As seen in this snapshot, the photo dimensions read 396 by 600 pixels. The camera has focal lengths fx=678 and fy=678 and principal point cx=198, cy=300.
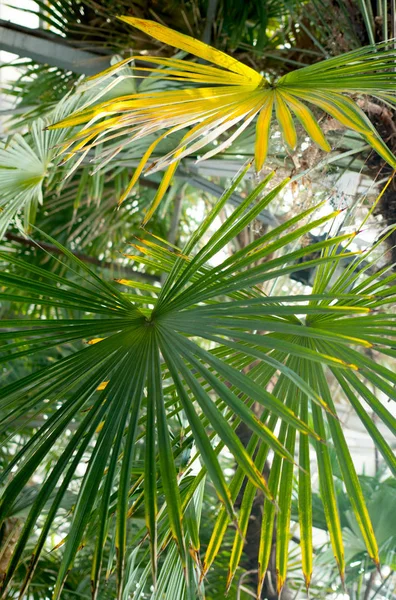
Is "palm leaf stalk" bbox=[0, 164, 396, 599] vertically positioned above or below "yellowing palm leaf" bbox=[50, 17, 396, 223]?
below

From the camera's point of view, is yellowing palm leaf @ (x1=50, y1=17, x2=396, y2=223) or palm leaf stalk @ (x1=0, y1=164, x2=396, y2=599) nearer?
palm leaf stalk @ (x1=0, y1=164, x2=396, y2=599)

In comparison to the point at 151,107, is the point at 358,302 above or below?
below

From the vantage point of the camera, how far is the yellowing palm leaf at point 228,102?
827 mm

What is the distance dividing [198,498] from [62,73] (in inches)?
71.9

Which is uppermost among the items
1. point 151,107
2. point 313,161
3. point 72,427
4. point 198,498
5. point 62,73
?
point 62,73

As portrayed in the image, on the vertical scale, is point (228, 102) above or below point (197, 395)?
above

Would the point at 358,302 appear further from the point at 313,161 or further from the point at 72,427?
the point at 72,427

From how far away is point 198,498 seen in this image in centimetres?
Answer: 105

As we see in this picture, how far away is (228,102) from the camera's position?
2.99ft

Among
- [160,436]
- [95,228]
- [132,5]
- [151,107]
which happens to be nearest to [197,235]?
[151,107]

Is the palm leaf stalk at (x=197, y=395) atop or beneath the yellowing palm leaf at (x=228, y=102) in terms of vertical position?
beneath

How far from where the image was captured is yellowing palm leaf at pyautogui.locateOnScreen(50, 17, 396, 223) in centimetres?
83

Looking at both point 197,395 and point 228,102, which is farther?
point 228,102

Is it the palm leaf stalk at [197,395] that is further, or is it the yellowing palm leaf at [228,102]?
the yellowing palm leaf at [228,102]
